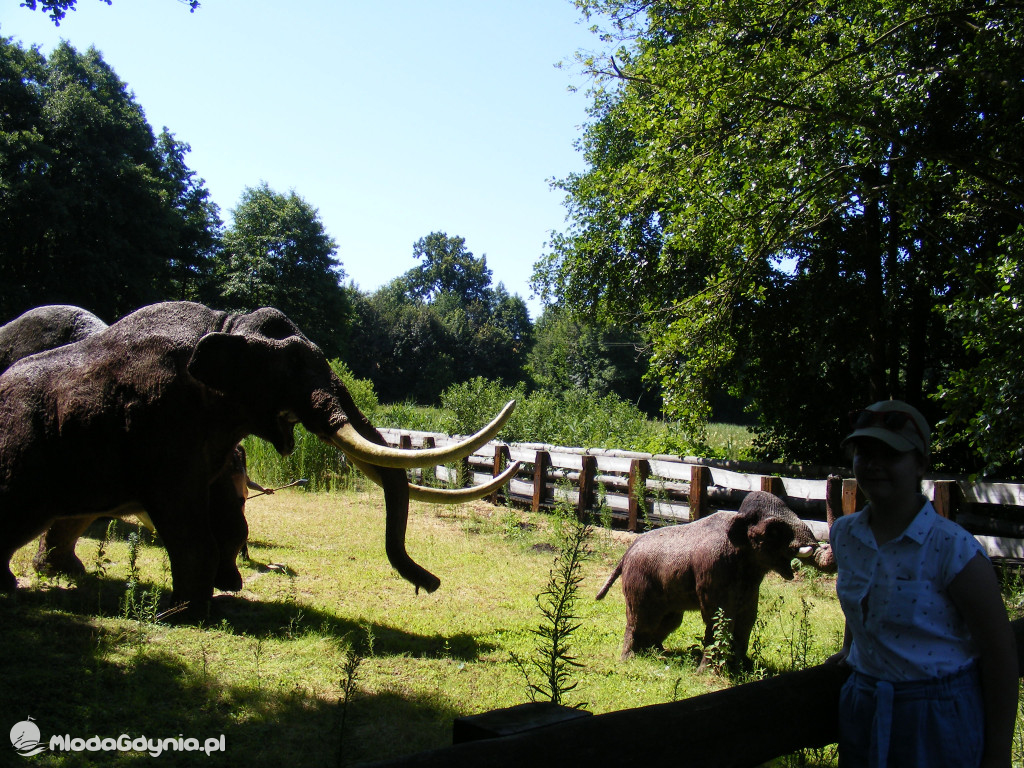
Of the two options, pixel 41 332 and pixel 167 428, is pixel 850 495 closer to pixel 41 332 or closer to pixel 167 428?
pixel 167 428

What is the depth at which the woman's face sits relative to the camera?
2.19 m

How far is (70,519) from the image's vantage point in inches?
235

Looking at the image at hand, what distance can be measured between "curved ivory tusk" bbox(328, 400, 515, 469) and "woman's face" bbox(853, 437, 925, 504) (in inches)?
98.1

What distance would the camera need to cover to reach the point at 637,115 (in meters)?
10.1

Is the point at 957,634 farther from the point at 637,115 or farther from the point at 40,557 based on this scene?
the point at 637,115

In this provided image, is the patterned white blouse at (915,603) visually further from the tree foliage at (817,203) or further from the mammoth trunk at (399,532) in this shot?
the tree foliage at (817,203)

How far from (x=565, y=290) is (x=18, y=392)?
31.7 feet

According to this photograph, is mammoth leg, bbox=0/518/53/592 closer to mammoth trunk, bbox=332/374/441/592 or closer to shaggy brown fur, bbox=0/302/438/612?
shaggy brown fur, bbox=0/302/438/612

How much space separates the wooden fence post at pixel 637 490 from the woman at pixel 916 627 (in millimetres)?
7702

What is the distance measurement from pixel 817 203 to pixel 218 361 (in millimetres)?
7242

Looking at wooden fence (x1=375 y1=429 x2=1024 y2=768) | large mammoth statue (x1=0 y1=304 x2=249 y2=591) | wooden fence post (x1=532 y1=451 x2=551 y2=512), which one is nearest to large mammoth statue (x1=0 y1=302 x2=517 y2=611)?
large mammoth statue (x1=0 y1=304 x2=249 y2=591)

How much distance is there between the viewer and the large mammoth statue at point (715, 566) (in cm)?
456

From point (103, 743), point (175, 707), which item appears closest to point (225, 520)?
point (175, 707)

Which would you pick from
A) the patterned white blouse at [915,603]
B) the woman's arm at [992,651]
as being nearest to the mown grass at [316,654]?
the patterned white blouse at [915,603]
